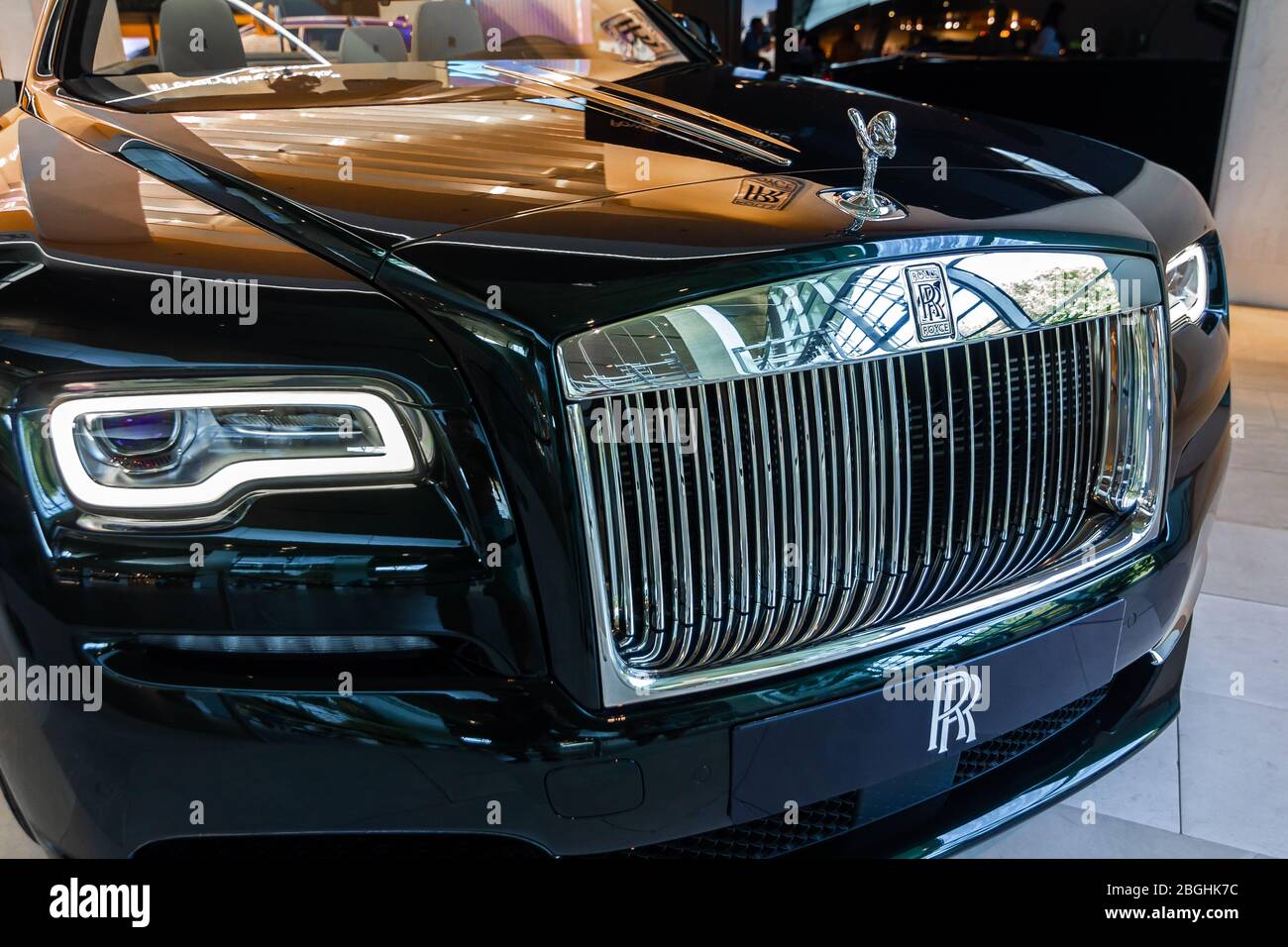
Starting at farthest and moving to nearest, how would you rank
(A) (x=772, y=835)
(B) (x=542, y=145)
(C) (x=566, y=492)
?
(B) (x=542, y=145), (A) (x=772, y=835), (C) (x=566, y=492)

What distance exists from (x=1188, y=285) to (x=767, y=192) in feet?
2.30

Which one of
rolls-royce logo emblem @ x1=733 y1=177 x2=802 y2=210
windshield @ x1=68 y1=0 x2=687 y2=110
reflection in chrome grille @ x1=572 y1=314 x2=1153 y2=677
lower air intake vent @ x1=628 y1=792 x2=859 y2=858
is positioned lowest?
lower air intake vent @ x1=628 y1=792 x2=859 y2=858

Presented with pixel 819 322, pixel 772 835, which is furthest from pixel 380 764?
pixel 819 322

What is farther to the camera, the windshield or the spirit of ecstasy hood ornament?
the windshield

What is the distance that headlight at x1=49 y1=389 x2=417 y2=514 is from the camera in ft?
3.08

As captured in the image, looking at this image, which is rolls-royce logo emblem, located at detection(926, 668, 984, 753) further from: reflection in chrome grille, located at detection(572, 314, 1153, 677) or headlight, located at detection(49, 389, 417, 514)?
headlight, located at detection(49, 389, 417, 514)

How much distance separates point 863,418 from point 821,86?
113cm

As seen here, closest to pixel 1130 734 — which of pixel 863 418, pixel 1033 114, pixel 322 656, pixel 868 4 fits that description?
pixel 863 418

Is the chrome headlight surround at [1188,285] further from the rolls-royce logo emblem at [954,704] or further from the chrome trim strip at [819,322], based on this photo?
the rolls-royce logo emblem at [954,704]

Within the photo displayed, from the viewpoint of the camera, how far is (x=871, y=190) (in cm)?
117

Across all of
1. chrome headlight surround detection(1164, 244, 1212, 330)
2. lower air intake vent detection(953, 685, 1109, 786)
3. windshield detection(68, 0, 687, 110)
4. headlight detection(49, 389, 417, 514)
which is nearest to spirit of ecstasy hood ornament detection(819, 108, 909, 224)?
chrome headlight surround detection(1164, 244, 1212, 330)

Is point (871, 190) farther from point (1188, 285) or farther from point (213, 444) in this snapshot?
point (213, 444)

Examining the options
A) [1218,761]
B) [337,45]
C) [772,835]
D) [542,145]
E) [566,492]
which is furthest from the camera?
[337,45]

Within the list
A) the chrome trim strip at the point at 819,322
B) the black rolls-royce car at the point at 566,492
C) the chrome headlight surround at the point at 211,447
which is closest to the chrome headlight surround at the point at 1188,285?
the black rolls-royce car at the point at 566,492
